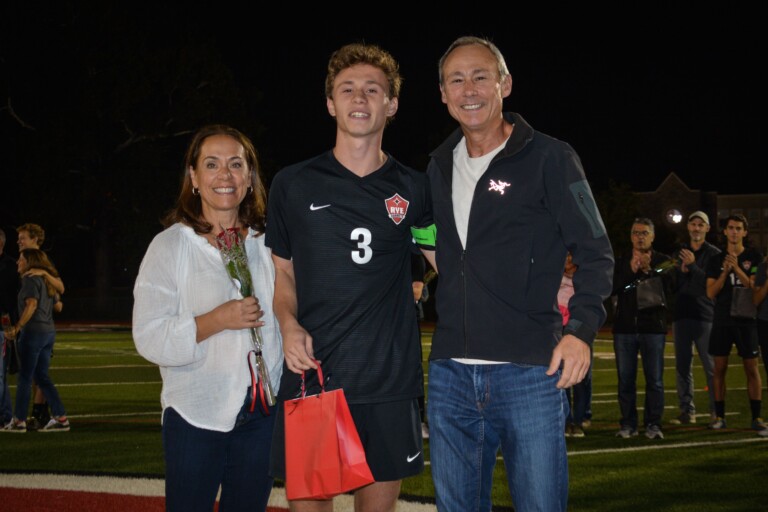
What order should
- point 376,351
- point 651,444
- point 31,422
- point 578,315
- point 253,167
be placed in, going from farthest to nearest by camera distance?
point 31,422 < point 651,444 < point 253,167 < point 376,351 < point 578,315

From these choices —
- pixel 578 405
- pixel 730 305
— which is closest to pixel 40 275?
pixel 578 405

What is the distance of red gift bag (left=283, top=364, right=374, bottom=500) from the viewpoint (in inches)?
140

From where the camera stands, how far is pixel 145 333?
3.76 meters

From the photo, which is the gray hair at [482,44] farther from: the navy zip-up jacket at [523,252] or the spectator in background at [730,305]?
the spectator in background at [730,305]

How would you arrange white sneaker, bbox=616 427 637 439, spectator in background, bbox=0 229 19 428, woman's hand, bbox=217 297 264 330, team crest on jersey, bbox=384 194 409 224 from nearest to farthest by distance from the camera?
woman's hand, bbox=217 297 264 330 → team crest on jersey, bbox=384 194 409 224 → white sneaker, bbox=616 427 637 439 → spectator in background, bbox=0 229 19 428

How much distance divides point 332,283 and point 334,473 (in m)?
0.73

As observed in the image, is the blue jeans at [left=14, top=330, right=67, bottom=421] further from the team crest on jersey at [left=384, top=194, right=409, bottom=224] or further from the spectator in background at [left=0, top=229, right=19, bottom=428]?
the team crest on jersey at [left=384, top=194, right=409, bottom=224]

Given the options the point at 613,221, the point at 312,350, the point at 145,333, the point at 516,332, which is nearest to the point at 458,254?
the point at 516,332

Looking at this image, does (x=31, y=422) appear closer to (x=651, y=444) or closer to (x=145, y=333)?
(x=651, y=444)

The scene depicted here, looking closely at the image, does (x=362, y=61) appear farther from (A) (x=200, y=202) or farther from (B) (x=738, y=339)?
(B) (x=738, y=339)

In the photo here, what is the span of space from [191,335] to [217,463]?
0.53 m

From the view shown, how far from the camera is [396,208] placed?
383 cm

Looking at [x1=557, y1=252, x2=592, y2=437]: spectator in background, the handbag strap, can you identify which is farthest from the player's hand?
[x1=557, y1=252, x2=592, y2=437]: spectator in background

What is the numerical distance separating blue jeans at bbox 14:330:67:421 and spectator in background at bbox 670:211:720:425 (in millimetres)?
7215
